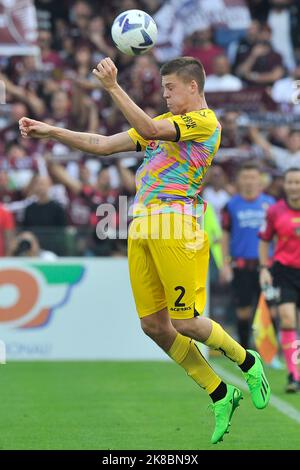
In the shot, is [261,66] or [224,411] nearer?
[224,411]

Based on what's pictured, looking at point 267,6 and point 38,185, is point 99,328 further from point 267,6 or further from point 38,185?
point 267,6

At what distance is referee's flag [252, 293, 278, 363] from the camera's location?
42.8ft

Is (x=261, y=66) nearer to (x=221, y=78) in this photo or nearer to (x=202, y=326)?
(x=221, y=78)

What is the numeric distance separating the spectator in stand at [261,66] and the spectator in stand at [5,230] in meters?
5.73

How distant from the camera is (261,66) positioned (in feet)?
61.3

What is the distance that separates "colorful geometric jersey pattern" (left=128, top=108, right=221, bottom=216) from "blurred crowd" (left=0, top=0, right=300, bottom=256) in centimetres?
735

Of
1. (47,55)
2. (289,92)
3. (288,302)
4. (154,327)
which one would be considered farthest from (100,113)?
(154,327)

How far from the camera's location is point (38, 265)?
47.1 ft

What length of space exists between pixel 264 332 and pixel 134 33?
21.6 ft

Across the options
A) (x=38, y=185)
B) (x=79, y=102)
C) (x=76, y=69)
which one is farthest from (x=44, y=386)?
(x=76, y=69)

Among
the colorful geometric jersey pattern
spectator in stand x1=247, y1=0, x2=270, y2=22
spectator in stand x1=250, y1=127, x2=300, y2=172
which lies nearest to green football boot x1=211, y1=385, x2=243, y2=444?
the colorful geometric jersey pattern

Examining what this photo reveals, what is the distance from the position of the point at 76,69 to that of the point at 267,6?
4.31 m

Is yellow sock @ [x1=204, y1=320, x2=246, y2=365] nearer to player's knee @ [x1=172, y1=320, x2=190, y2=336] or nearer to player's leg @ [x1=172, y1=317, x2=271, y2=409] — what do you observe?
player's leg @ [x1=172, y1=317, x2=271, y2=409]

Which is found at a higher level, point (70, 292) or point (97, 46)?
point (97, 46)
